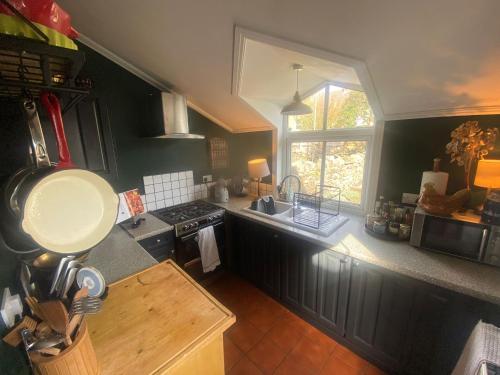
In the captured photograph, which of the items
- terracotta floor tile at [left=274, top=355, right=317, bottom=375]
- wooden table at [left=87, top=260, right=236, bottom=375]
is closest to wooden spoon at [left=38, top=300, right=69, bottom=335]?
wooden table at [left=87, top=260, right=236, bottom=375]

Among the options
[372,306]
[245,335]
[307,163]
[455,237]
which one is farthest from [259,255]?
[455,237]

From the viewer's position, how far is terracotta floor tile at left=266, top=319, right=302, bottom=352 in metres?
1.70

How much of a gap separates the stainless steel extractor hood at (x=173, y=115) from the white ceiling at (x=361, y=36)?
27 cm

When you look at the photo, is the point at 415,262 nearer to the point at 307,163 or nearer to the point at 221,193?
the point at 307,163

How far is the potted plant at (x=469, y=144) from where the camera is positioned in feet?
4.21

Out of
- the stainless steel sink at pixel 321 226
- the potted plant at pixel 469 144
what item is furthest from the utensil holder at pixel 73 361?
the potted plant at pixel 469 144

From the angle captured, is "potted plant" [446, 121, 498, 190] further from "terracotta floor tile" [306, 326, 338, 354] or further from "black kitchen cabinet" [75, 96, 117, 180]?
"black kitchen cabinet" [75, 96, 117, 180]

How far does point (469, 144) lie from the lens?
132cm

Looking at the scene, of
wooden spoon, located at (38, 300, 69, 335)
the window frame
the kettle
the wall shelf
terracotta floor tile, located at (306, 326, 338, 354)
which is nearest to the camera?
the wall shelf

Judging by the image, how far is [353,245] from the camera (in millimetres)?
1495

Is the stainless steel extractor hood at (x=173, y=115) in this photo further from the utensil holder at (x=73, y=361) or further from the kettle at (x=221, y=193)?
the utensil holder at (x=73, y=361)

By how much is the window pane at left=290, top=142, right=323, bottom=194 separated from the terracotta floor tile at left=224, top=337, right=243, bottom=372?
163 cm

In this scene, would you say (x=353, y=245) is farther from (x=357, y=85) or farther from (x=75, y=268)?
(x=75, y=268)

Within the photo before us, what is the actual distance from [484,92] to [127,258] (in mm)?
Result: 2262
